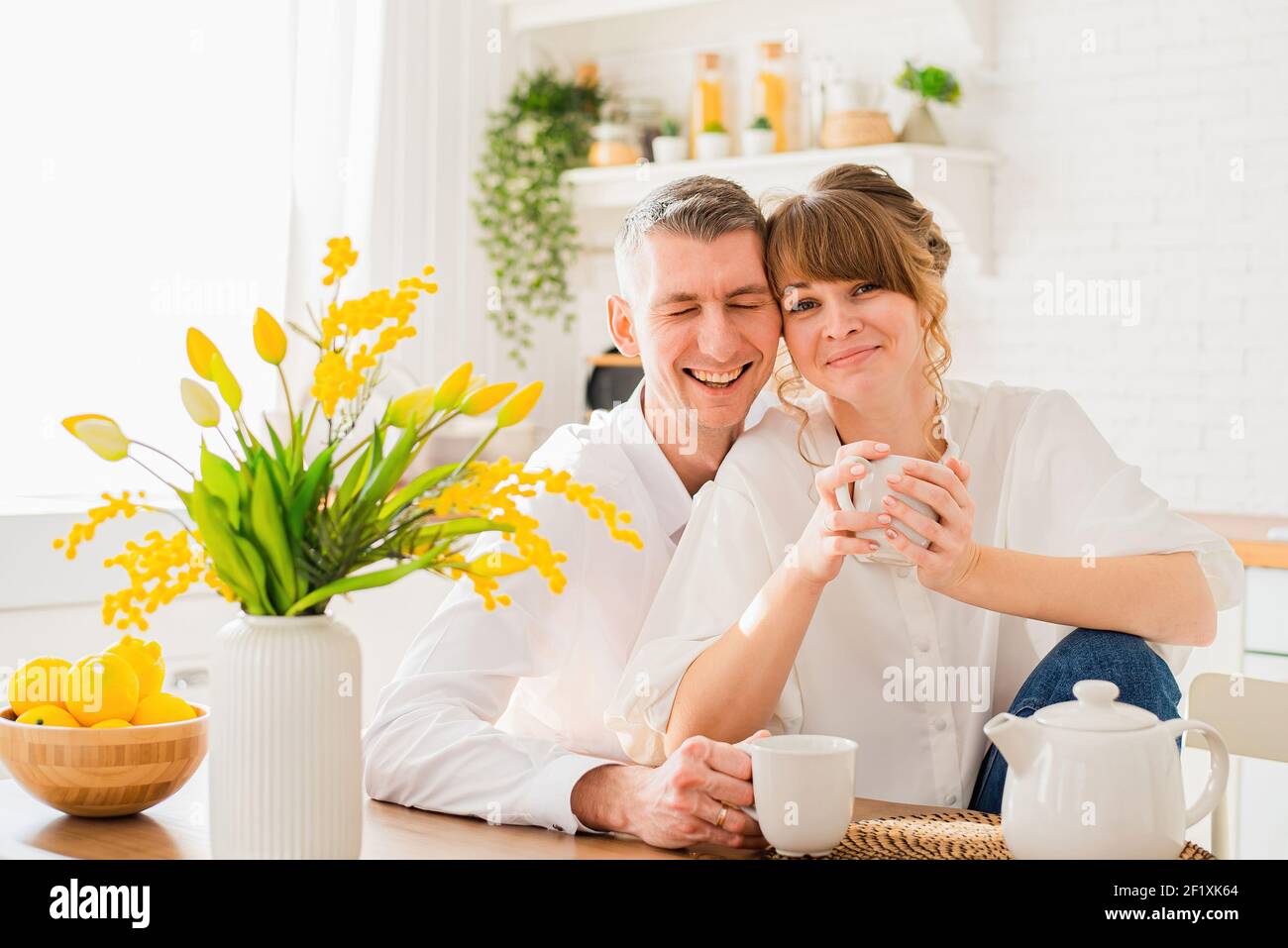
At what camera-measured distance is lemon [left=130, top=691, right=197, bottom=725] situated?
129cm

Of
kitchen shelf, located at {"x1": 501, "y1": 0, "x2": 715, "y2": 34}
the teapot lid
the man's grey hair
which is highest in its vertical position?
kitchen shelf, located at {"x1": 501, "y1": 0, "x2": 715, "y2": 34}

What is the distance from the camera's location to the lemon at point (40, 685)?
127 cm

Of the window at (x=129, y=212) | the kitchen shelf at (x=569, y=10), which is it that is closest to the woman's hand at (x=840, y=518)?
the window at (x=129, y=212)

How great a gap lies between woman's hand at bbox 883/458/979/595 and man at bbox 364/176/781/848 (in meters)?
0.40

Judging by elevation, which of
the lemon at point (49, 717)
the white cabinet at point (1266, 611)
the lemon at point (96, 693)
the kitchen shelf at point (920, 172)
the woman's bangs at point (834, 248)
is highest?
the kitchen shelf at point (920, 172)

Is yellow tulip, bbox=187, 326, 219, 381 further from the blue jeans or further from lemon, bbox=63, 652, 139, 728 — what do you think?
the blue jeans

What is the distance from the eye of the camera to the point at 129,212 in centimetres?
346

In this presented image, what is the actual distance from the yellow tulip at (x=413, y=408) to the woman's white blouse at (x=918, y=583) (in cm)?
52

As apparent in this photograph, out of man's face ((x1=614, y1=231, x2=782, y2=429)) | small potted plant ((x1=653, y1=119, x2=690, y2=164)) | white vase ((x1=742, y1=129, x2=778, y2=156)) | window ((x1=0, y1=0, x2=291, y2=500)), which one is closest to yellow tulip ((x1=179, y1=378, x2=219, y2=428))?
man's face ((x1=614, y1=231, x2=782, y2=429))

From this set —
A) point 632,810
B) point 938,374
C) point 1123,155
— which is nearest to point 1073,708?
point 632,810

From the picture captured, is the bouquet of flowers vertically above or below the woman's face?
below

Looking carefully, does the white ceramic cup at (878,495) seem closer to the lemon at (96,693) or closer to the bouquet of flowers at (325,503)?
the bouquet of flowers at (325,503)

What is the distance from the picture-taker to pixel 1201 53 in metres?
3.23
